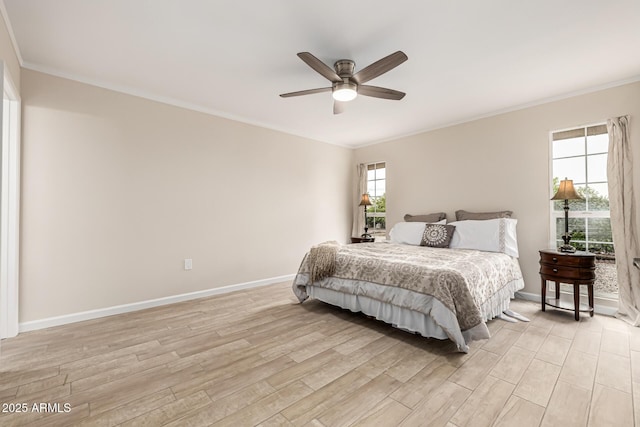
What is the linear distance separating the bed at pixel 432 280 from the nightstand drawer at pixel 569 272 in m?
0.36

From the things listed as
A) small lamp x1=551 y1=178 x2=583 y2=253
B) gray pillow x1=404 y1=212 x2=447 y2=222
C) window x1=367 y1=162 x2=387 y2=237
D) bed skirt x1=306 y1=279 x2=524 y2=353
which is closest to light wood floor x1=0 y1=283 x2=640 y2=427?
bed skirt x1=306 y1=279 x2=524 y2=353

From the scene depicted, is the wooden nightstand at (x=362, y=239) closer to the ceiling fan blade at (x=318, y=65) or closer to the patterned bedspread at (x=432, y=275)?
the patterned bedspread at (x=432, y=275)

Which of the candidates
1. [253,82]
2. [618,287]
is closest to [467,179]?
[618,287]

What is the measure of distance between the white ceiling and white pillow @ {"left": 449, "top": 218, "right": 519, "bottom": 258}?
1.55m

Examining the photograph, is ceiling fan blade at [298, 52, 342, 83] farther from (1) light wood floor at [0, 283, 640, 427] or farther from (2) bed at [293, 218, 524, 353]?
(1) light wood floor at [0, 283, 640, 427]

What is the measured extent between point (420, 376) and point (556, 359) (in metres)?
1.13

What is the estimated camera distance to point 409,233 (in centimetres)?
426

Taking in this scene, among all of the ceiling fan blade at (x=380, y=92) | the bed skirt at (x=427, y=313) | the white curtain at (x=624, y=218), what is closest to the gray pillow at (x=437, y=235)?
the bed skirt at (x=427, y=313)

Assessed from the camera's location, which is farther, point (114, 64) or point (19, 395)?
point (114, 64)

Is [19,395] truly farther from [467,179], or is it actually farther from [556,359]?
[467,179]

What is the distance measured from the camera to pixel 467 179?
169 inches

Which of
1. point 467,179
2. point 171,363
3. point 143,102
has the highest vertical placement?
point 143,102

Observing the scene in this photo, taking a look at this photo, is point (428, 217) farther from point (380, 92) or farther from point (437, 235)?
point (380, 92)

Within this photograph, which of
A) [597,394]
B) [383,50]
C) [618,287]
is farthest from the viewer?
[618,287]
